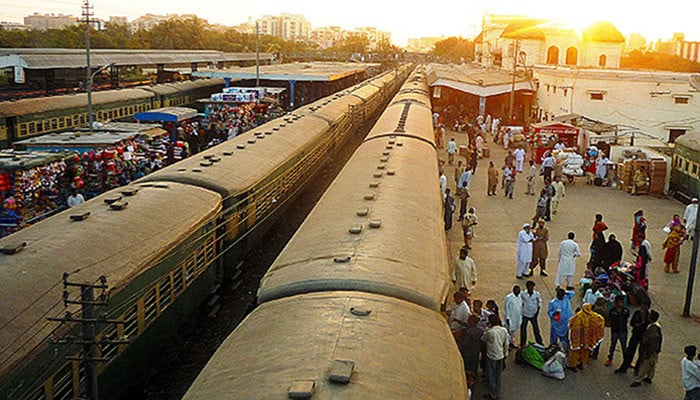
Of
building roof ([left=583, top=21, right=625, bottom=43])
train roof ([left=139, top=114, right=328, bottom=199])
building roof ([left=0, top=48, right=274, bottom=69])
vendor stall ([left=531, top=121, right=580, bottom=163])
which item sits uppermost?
building roof ([left=583, top=21, right=625, bottom=43])

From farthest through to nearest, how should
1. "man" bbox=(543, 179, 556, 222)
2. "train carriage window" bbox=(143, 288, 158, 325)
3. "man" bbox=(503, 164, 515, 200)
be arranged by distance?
1. "man" bbox=(503, 164, 515, 200)
2. "man" bbox=(543, 179, 556, 222)
3. "train carriage window" bbox=(143, 288, 158, 325)

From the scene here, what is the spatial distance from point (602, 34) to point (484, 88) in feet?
62.8

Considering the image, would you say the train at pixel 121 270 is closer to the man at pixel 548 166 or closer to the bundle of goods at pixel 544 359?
the bundle of goods at pixel 544 359

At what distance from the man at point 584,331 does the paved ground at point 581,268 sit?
1.29ft

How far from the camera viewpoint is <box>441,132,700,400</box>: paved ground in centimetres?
916

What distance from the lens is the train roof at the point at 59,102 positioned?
21047 mm

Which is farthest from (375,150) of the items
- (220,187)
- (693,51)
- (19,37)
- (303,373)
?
(693,51)

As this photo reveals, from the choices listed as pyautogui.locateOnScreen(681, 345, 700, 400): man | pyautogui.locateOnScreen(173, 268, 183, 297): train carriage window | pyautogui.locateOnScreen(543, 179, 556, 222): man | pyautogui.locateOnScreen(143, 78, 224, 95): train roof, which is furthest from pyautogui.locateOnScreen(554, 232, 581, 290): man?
pyautogui.locateOnScreen(143, 78, 224, 95): train roof

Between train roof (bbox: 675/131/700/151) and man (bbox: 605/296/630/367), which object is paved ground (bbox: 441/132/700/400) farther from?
train roof (bbox: 675/131/700/151)

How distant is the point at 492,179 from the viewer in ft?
68.2

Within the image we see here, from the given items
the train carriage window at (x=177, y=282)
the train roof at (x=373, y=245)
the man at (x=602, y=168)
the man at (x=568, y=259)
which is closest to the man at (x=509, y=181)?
the man at (x=602, y=168)

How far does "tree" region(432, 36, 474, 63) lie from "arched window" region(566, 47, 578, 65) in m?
79.0

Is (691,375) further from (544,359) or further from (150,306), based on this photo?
(150,306)

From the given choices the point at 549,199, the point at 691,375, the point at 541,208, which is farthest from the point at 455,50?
the point at 691,375
